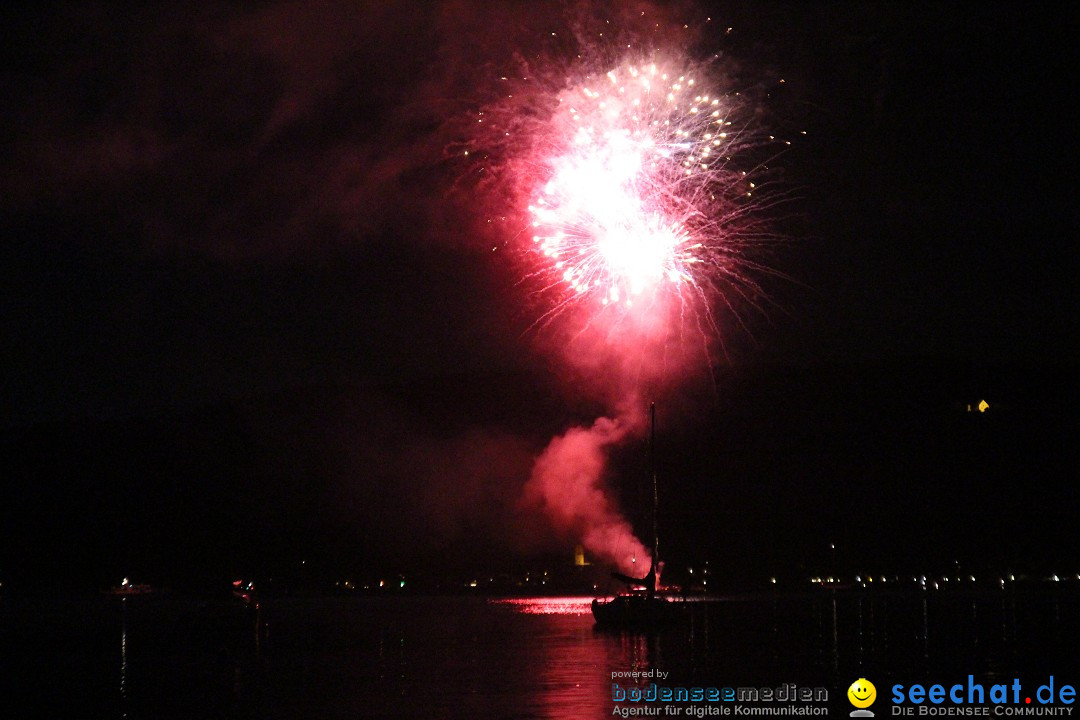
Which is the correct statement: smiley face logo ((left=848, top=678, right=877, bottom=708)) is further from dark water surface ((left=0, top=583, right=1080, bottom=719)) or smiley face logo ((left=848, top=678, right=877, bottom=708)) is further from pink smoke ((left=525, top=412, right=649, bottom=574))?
pink smoke ((left=525, top=412, right=649, bottom=574))

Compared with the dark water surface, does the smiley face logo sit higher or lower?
higher

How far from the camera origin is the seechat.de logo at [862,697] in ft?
58.1

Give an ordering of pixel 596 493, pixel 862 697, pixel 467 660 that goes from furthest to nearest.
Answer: pixel 596 493 < pixel 467 660 < pixel 862 697

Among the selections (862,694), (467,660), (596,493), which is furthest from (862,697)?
(596,493)

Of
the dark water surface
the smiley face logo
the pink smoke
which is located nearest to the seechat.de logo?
the smiley face logo

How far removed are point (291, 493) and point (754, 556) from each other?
185ft

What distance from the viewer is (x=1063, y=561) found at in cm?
9512

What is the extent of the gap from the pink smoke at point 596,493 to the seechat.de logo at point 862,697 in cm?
4725

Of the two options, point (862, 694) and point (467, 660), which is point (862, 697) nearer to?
point (862, 694)

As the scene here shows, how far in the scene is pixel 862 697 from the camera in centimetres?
1916

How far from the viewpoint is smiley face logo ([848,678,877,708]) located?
18625 millimetres

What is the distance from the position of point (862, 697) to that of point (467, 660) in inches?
497

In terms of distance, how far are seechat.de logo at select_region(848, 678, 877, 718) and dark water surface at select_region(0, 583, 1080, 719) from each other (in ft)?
0.84

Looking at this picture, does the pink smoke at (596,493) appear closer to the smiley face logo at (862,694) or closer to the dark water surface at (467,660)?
the dark water surface at (467,660)
